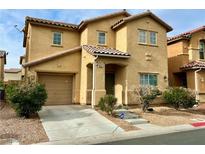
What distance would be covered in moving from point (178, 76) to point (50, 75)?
13545mm

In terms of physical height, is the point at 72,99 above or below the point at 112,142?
above

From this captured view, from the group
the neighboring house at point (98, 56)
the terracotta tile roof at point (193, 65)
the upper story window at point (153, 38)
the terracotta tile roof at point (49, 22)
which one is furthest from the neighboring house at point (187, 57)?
the terracotta tile roof at point (49, 22)

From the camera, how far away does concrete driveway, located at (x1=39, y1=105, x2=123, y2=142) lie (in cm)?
982

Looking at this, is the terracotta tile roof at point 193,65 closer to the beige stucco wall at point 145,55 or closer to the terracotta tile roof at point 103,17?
the beige stucco wall at point 145,55

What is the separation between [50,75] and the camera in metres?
18.1

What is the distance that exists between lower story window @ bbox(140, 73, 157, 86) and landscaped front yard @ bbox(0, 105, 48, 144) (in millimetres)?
9509

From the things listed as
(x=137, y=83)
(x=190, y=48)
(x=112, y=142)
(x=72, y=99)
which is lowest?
(x=112, y=142)

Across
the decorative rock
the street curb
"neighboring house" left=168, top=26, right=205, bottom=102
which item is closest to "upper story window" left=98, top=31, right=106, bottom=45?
"neighboring house" left=168, top=26, right=205, bottom=102

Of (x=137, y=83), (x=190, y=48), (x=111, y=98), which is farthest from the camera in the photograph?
(x=190, y=48)

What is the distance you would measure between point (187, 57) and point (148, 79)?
6.47m

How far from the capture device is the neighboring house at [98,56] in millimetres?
17438

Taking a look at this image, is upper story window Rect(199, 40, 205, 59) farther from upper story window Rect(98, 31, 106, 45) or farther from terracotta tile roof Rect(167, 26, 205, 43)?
upper story window Rect(98, 31, 106, 45)
